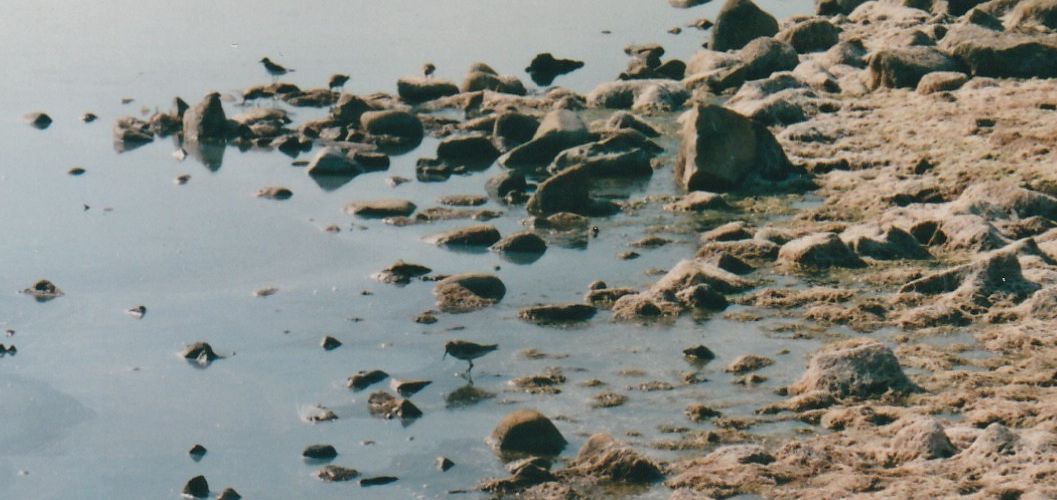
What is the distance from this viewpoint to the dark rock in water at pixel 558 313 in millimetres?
19703

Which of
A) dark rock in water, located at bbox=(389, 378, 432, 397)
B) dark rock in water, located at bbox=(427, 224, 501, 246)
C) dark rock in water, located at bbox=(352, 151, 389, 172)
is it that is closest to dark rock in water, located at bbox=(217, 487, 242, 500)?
dark rock in water, located at bbox=(389, 378, 432, 397)

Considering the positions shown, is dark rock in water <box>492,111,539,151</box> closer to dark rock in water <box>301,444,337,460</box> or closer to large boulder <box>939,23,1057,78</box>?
large boulder <box>939,23,1057,78</box>

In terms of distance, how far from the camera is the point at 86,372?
18859 mm

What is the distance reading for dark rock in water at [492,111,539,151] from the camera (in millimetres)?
29203

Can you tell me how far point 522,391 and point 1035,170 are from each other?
32.5 ft

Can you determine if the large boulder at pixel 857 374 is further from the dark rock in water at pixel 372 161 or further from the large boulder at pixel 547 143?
the dark rock in water at pixel 372 161

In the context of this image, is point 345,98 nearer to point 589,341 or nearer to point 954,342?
point 589,341

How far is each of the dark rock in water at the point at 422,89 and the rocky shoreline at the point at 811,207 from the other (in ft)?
0.18

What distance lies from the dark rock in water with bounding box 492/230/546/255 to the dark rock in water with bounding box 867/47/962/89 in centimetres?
1007

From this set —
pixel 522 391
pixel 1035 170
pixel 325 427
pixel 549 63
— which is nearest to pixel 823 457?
pixel 522 391

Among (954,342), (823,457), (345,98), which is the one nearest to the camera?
(823,457)

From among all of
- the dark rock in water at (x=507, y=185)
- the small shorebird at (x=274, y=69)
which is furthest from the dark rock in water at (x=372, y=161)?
the small shorebird at (x=274, y=69)

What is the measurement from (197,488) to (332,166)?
1303 cm

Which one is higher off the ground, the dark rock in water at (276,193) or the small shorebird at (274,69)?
the dark rock in water at (276,193)
